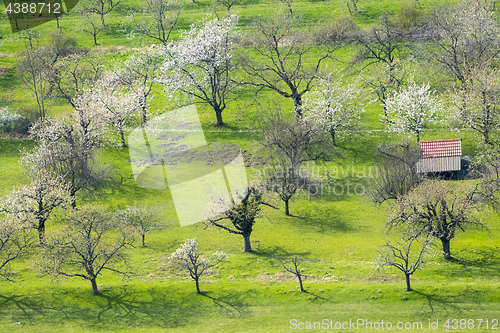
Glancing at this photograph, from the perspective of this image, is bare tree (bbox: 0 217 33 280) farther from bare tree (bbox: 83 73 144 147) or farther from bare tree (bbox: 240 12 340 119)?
bare tree (bbox: 240 12 340 119)

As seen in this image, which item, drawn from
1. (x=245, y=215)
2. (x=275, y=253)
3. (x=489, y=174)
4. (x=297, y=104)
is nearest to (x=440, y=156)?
(x=489, y=174)

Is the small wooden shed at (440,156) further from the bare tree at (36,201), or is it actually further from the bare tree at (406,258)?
the bare tree at (36,201)

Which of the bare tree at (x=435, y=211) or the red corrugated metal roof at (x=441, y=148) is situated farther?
the red corrugated metal roof at (x=441, y=148)

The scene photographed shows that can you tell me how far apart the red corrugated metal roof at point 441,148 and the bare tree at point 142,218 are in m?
29.0

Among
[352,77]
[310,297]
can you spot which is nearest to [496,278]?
[310,297]

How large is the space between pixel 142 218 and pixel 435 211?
2680 cm

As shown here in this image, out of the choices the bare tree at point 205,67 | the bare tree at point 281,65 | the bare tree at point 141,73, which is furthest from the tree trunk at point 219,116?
the bare tree at point 141,73

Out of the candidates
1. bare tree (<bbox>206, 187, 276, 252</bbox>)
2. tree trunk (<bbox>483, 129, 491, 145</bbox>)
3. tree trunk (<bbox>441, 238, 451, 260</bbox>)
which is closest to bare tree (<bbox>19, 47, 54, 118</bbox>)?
bare tree (<bbox>206, 187, 276, 252</bbox>)

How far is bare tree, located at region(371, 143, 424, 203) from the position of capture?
51.9 meters

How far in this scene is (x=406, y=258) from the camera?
134ft

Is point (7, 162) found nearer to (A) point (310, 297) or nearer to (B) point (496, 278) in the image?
(A) point (310, 297)

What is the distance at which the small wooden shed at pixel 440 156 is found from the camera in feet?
187

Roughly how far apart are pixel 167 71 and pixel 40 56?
19.5 m

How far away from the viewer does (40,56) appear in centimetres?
8181
